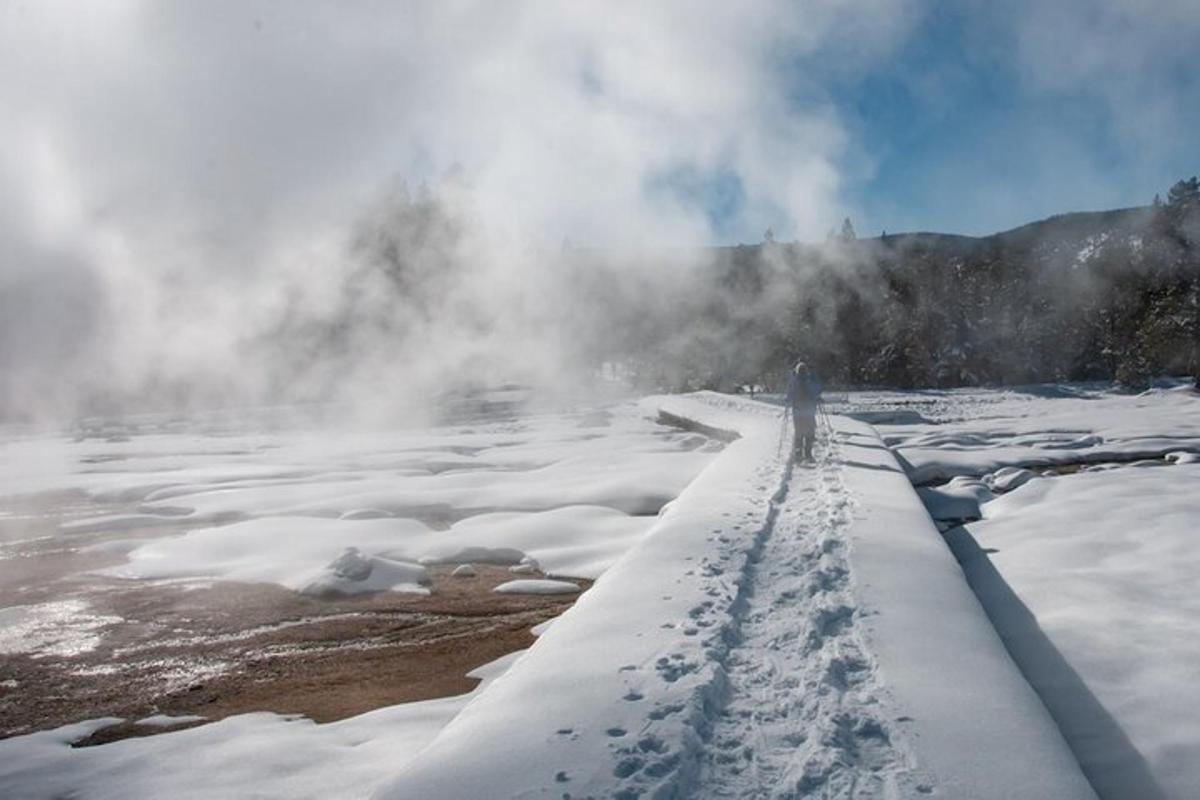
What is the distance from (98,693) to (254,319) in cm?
1327

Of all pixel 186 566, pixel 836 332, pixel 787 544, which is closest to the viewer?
pixel 787 544

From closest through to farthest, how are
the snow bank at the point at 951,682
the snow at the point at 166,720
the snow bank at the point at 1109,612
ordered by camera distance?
1. the snow bank at the point at 951,682
2. the snow bank at the point at 1109,612
3. the snow at the point at 166,720

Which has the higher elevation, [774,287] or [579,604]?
[774,287]

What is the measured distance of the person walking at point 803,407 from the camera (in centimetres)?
1037

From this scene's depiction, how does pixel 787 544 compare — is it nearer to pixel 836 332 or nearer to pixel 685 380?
pixel 685 380

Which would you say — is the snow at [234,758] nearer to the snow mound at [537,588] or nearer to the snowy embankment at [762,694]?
the snowy embankment at [762,694]

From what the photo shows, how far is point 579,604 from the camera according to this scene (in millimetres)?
4516

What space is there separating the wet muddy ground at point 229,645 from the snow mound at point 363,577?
12cm

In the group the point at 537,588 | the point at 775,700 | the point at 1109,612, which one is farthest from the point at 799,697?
the point at 537,588

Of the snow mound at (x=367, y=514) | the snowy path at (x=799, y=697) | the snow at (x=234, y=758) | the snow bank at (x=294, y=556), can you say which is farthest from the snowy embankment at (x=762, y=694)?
the snow mound at (x=367, y=514)

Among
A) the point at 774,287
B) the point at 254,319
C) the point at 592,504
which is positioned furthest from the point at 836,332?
the point at 592,504

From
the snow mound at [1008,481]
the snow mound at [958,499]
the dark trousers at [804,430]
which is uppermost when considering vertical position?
the dark trousers at [804,430]

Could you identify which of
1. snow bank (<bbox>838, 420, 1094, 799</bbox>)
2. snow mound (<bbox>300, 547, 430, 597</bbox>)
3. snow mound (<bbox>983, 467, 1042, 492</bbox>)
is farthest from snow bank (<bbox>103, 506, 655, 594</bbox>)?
snow mound (<bbox>983, 467, 1042, 492</bbox>)

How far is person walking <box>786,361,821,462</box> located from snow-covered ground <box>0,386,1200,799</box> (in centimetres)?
81
